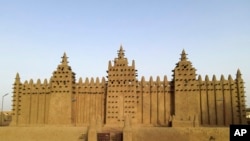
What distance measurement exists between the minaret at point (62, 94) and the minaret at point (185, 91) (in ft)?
31.3

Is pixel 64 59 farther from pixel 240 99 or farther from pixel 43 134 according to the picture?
pixel 240 99

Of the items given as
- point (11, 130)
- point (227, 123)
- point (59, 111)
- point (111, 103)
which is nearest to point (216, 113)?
point (227, 123)

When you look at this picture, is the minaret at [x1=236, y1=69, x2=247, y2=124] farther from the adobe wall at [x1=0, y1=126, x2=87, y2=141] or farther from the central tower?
the adobe wall at [x1=0, y1=126, x2=87, y2=141]

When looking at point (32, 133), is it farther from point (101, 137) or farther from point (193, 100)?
point (193, 100)

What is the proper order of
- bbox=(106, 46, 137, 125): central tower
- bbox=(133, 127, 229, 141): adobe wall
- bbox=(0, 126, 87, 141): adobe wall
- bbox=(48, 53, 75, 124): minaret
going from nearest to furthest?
1. bbox=(133, 127, 229, 141): adobe wall
2. bbox=(0, 126, 87, 141): adobe wall
3. bbox=(106, 46, 137, 125): central tower
4. bbox=(48, 53, 75, 124): minaret

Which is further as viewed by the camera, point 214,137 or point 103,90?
point 103,90

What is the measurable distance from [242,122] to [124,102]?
1024 centimetres

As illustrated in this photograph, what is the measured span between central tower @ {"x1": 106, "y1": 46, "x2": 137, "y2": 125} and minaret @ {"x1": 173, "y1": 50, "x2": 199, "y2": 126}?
370cm

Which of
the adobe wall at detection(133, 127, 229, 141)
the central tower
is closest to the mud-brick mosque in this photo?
the central tower

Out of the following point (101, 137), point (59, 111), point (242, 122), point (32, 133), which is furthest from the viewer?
point (59, 111)

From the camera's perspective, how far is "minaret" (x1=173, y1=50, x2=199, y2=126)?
26.2m

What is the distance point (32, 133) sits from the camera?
22672mm

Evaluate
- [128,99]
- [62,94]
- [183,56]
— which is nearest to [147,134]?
[128,99]

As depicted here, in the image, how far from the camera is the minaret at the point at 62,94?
1081 inches
